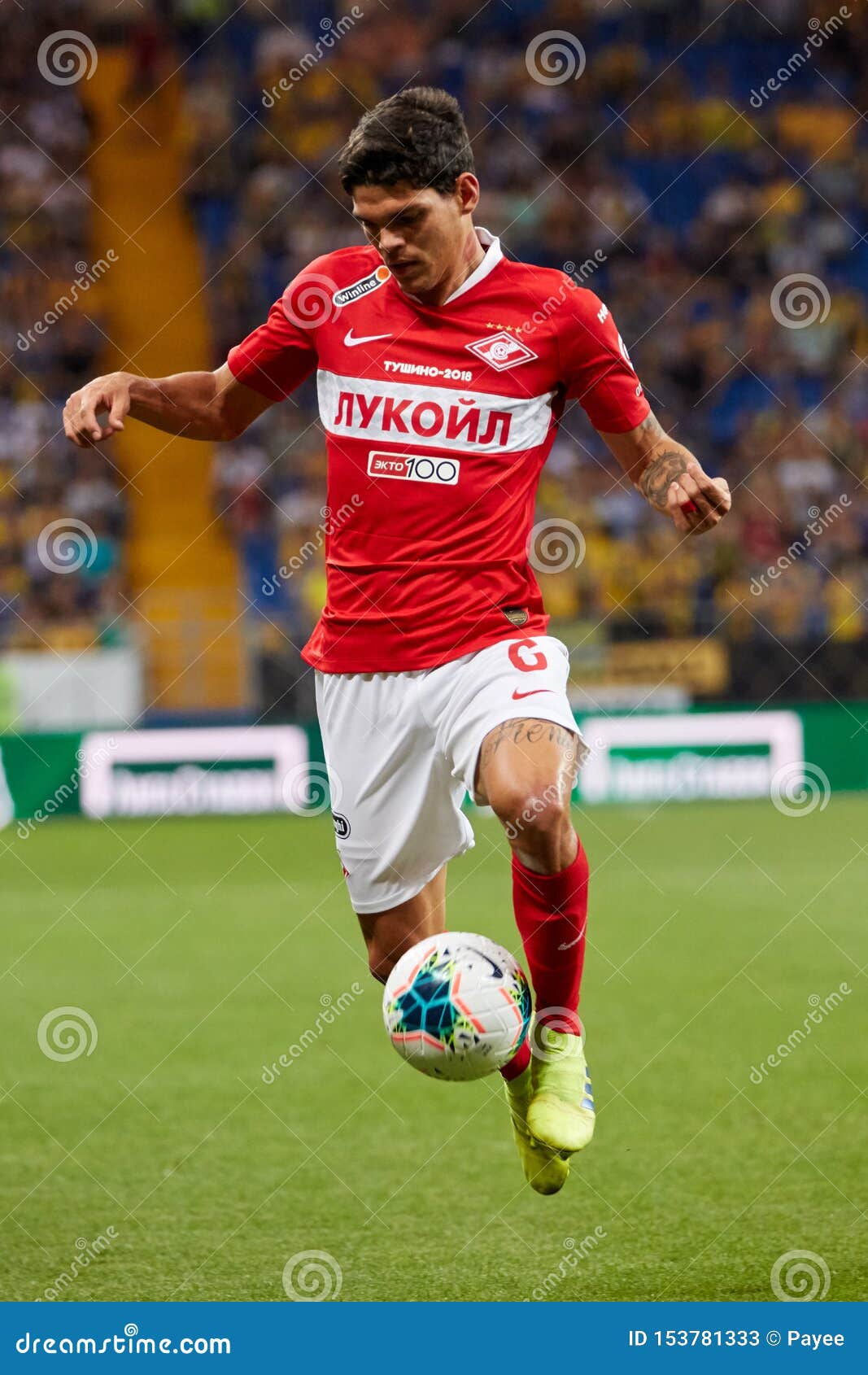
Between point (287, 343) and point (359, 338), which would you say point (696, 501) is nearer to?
point (359, 338)

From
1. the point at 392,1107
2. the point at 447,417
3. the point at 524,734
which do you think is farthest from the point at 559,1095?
the point at 392,1107

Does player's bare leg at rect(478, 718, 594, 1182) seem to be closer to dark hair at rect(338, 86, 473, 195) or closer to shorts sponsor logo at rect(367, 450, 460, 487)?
shorts sponsor logo at rect(367, 450, 460, 487)

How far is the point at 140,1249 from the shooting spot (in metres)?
4.67

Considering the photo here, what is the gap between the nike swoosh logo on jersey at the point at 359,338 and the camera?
15.3ft

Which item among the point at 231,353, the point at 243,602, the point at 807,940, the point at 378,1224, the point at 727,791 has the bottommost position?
the point at 243,602

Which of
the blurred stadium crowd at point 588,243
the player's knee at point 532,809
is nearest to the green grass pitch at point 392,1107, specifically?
the player's knee at point 532,809

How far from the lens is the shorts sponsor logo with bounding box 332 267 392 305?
4.74m

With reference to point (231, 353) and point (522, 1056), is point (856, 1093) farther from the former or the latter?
point (231, 353)

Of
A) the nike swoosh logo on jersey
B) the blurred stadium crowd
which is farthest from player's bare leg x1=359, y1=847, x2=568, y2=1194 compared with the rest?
the blurred stadium crowd

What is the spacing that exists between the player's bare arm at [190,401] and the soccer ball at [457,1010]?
1.61 m

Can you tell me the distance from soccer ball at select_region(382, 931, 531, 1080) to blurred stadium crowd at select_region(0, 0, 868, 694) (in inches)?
450

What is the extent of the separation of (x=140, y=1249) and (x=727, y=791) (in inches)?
412

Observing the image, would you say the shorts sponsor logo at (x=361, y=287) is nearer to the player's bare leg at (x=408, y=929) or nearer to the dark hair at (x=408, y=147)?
the dark hair at (x=408, y=147)

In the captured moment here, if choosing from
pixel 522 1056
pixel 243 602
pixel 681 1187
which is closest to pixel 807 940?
pixel 681 1187
